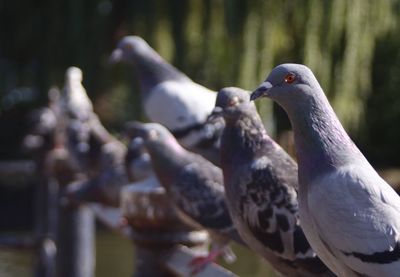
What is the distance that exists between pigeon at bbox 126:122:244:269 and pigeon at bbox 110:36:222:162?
1.24 ft

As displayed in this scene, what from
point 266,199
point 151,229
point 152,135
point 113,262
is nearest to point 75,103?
point 152,135

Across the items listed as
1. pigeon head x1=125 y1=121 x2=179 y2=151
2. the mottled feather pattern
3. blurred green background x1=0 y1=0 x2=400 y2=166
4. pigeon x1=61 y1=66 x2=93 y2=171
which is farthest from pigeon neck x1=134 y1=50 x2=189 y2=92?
blurred green background x1=0 y1=0 x2=400 y2=166

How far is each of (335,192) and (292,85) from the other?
8.5 inches

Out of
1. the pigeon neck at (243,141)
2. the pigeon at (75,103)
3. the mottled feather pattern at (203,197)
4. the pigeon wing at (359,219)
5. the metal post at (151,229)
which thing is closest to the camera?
the pigeon wing at (359,219)

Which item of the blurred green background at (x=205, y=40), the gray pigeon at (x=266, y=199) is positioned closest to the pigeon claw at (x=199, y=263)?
the gray pigeon at (x=266, y=199)

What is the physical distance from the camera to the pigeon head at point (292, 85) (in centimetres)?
159

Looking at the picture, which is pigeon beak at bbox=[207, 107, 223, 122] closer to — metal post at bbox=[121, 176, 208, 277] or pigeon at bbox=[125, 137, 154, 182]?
metal post at bbox=[121, 176, 208, 277]

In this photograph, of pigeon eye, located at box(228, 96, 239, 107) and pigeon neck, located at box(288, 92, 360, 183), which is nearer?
pigeon neck, located at box(288, 92, 360, 183)

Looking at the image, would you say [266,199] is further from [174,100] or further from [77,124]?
[77,124]

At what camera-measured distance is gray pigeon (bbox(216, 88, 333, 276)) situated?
197 cm

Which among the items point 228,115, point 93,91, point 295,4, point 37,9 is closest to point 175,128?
Answer: point 228,115

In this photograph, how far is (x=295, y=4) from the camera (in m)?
7.20

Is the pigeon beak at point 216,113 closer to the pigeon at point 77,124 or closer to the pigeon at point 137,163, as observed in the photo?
the pigeon at point 137,163

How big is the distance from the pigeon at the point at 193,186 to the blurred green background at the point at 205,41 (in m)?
3.98
